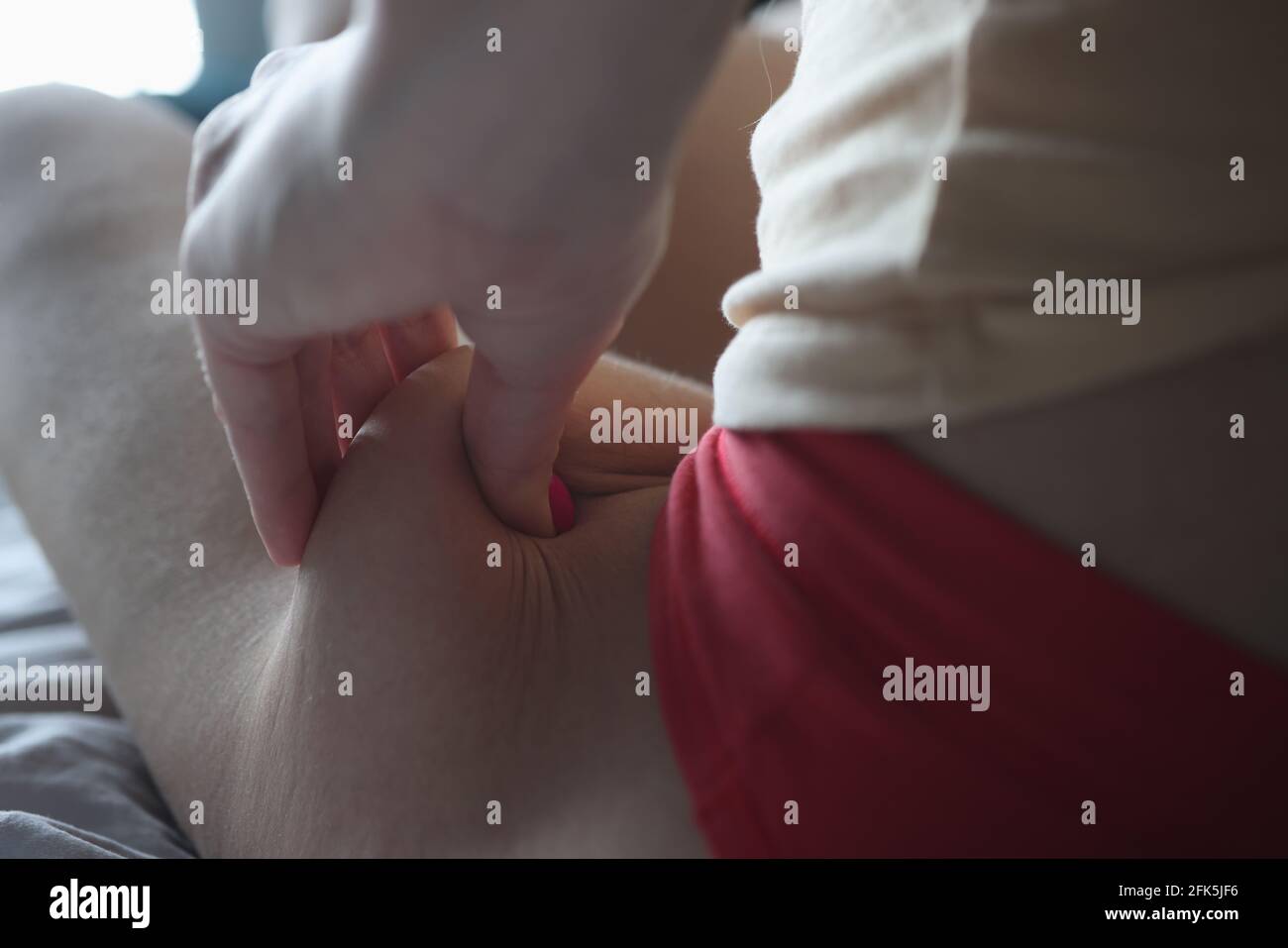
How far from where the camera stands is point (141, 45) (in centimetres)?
126

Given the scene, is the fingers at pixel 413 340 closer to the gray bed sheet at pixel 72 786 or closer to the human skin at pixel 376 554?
the human skin at pixel 376 554

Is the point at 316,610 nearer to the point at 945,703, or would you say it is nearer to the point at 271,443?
the point at 271,443

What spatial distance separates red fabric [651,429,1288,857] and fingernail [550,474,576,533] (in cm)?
14

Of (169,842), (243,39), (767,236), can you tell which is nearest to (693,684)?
(767,236)

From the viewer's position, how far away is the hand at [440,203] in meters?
0.30

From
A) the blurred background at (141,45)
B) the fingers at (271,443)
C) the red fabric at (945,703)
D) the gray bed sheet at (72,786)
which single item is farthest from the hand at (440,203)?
the blurred background at (141,45)

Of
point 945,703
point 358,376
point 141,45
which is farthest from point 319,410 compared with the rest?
point 141,45

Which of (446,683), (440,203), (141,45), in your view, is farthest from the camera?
(141,45)

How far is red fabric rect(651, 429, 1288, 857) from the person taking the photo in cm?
33

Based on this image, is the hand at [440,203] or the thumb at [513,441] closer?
the hand at [440,203]

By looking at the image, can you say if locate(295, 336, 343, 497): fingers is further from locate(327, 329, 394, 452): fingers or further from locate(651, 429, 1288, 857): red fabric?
locate(651, 429, 1288, 857): red fabric

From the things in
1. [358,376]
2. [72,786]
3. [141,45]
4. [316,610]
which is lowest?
[72,786]

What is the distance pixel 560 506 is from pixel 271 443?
0.15 meters
